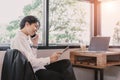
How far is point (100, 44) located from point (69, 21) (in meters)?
0.65

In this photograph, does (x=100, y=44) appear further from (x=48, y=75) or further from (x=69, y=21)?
(x=48, y=75)

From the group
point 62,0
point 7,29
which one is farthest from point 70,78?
point 62,0

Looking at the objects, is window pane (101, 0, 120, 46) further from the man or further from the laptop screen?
the man

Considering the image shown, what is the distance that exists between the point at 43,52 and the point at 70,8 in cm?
93

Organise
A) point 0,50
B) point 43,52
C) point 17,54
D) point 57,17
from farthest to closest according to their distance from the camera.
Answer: point 57,17 < point 43,52 < point 0,50 < point 17,54

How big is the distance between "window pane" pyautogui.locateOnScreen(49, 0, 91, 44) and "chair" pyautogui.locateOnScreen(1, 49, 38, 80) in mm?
1188

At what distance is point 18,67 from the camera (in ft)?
6.34

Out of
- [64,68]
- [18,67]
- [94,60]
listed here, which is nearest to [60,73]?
[64,68]

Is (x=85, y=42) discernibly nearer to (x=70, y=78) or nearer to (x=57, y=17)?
(x=57, y=17)

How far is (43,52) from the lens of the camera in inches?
119

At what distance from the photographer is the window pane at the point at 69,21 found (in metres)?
3.24

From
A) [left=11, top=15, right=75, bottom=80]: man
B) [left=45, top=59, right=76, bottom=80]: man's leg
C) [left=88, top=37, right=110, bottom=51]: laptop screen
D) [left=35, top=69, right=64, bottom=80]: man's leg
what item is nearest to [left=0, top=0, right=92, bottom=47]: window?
[left=88, top=37, right=110, bottom=51]: laptop screen

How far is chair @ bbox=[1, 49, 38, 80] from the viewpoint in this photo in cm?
192

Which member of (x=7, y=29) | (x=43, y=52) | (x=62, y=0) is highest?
(x=62, y=0)
